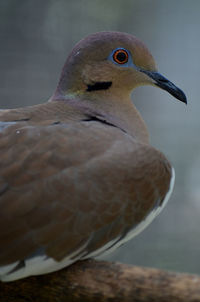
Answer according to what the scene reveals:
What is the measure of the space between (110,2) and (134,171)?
1.93 m

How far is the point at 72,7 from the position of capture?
292 centimetres

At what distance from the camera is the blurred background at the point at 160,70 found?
2.69 meters

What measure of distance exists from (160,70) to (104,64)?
1.18 m

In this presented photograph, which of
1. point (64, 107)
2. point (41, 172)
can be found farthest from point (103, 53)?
point (41, 172)

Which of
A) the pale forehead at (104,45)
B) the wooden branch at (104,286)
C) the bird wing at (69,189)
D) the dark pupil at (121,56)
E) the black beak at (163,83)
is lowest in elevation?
the wooden branch at (104,286)

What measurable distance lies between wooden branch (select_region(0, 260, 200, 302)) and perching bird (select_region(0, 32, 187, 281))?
0.14 ft

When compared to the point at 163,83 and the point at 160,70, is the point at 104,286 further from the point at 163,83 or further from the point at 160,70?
the point at 160,70

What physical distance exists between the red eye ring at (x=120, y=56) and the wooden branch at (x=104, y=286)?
70 centimetres

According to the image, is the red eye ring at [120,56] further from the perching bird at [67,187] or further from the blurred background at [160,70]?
the blurred background at [160,70]

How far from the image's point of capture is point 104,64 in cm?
162

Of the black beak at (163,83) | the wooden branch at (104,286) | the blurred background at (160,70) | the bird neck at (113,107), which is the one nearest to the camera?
the wooden branch at (104,286)

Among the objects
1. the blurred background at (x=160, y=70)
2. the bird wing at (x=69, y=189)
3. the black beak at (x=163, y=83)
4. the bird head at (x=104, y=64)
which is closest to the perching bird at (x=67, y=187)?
the bird wing at (x=69, y=189)

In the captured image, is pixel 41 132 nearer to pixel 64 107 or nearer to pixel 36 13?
pixel 64 107

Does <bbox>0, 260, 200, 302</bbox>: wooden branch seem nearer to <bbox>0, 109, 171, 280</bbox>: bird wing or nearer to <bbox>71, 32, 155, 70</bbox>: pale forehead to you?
<bbox>0, 109, 171, 280</bbox>: bird wing
